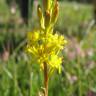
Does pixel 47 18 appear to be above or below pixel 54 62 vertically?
above

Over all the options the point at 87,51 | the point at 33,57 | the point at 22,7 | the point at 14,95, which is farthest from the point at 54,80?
the point at 22,7

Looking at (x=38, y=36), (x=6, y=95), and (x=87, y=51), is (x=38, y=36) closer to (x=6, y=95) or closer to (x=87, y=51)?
(x=6, y=95)

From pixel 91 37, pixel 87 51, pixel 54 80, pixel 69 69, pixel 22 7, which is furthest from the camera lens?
pixel 22 7

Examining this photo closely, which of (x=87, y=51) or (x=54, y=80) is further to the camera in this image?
(x=87, y=51)

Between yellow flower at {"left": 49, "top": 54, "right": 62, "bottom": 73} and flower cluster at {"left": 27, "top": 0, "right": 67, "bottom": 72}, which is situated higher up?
flower cluster at {"left": 27, "top": 0, "right": 67, "bottom": 72}

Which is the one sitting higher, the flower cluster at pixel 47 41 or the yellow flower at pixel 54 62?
the flower cluster at pixel 47 41

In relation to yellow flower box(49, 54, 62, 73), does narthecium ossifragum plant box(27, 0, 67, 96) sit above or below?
above
